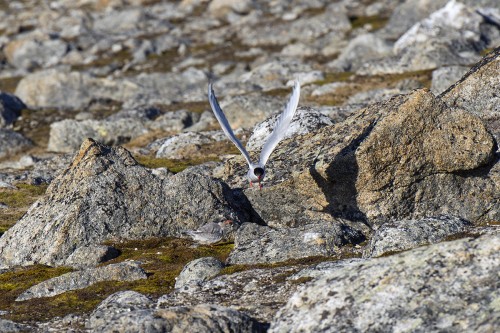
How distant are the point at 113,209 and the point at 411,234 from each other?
10.9m

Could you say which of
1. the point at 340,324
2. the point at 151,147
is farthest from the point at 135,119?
the point at 340,324

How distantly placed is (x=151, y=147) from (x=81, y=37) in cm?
7317

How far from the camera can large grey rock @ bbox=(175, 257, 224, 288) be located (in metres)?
22.0

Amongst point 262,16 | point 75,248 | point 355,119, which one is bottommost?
point 262,16

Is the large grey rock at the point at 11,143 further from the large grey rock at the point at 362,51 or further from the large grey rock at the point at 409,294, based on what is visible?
the large grey rock at the point at 409,294

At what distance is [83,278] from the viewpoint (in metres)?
23.2

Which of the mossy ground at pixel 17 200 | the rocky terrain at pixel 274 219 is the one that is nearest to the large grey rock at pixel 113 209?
the rocky terrain at pixel 274 219

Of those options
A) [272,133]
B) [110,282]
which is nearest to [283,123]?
[272,133]

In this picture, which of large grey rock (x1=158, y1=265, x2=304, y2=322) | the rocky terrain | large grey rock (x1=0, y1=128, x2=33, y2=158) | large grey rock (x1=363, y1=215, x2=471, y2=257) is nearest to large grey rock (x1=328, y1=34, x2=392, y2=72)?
the rocky terrain

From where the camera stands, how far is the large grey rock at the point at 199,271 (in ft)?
72.1

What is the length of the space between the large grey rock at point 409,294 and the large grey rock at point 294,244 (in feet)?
20.2

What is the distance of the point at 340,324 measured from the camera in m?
15.8

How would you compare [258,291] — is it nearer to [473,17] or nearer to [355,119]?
[355,119]

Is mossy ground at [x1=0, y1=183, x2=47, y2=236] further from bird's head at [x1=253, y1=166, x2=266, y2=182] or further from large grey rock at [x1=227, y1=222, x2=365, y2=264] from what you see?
large grey rock at [x1=227, y1=222, x2=365, y2=264]
